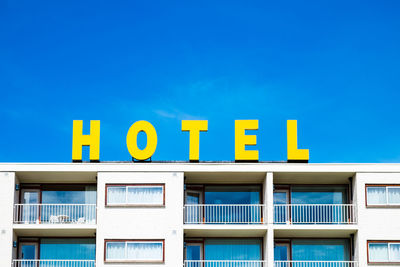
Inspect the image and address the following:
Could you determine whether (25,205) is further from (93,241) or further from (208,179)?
(208,179)

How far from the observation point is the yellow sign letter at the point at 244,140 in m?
38.6

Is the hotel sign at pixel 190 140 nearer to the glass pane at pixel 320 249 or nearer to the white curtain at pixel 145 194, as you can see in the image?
the white curtain at pixel 145 194

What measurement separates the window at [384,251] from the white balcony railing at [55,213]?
49.4 feet

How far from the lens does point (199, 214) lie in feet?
128

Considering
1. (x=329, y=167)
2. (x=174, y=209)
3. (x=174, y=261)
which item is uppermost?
(x=329, y=167)

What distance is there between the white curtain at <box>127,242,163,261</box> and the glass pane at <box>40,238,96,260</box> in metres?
3.18

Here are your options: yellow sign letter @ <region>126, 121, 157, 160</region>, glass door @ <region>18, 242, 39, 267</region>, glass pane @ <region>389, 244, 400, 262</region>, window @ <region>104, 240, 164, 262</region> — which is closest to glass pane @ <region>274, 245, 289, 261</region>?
glass pane @ <region>389, 244, 400, 262</region>

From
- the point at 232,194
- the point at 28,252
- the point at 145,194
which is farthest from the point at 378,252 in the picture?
the point at 28,252

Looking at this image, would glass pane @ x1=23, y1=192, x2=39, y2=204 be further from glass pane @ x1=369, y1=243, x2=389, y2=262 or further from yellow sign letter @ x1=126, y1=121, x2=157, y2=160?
glass pane @ x1=369, y1=243, x2=389, y2=262

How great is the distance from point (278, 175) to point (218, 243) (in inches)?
203

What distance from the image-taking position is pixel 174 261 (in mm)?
36375

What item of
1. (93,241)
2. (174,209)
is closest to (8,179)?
(93,241)

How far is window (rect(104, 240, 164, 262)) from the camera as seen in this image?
36.6 metres

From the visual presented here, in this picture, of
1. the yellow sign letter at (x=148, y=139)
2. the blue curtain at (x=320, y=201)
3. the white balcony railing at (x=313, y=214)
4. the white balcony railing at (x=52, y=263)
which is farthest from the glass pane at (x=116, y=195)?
the blue curtain at (x=320, y=201)
